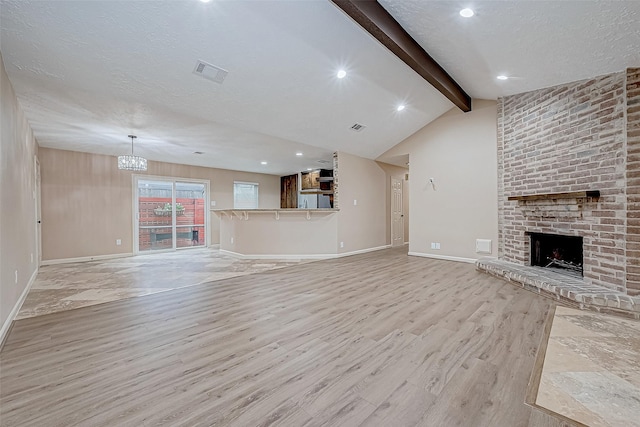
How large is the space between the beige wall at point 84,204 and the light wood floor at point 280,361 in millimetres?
3977

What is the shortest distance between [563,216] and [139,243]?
847cm

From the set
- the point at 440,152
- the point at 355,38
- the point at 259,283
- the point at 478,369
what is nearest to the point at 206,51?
the point at 355,38

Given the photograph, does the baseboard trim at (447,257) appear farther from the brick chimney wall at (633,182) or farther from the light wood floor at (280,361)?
the brick chimney wall at (633,182)

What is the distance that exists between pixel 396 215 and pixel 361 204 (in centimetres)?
165

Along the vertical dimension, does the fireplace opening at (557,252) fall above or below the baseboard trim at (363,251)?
above

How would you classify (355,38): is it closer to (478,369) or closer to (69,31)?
(69,31)

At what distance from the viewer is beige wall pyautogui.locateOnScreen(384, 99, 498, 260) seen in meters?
5.14

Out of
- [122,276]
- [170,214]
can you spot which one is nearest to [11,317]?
[122,276]

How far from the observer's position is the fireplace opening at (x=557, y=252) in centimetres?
403

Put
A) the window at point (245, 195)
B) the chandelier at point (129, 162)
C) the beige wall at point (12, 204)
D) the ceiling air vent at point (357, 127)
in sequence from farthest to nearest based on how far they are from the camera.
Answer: the window at point (245, 195)
the ceiling air vent at point (357, 127)
the chandelier at point (129, 162)
the beige wall at point (12, 204)

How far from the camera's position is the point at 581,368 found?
1874 millimetres

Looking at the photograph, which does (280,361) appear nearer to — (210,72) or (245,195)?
(210,72)

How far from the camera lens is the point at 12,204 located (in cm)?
288

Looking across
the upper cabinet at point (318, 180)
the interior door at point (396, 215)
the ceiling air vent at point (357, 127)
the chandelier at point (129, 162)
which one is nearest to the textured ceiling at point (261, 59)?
the ceiling air vent at point (357, 127)
